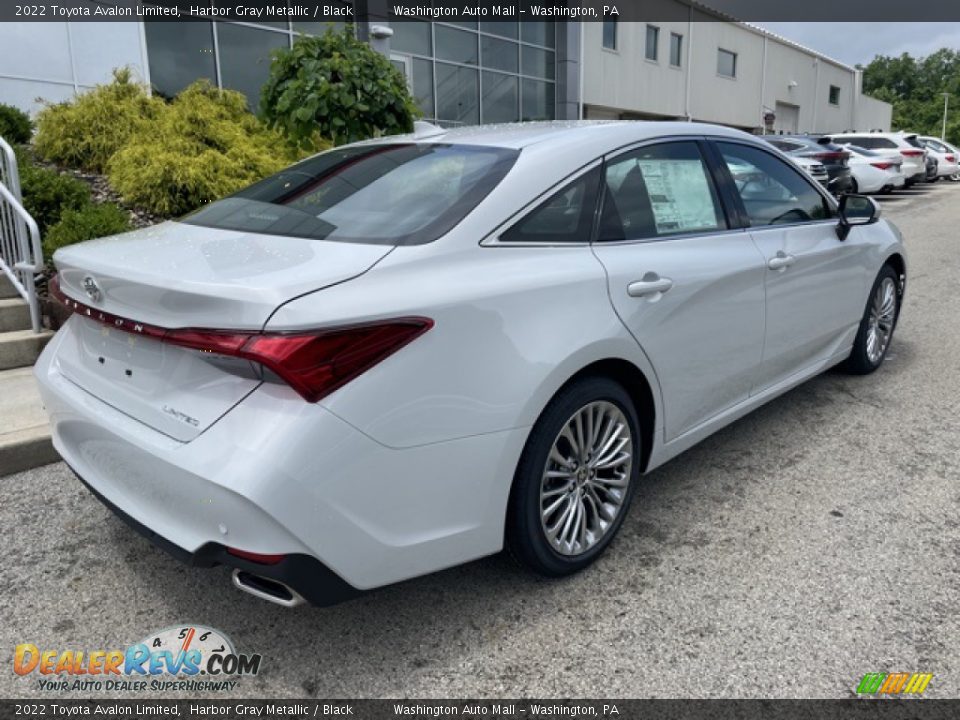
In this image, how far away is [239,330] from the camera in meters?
1.98

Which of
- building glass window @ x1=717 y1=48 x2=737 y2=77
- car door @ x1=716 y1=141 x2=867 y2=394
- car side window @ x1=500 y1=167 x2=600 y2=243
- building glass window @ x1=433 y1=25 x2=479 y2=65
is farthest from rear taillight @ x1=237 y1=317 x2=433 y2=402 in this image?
building glass window @ x1=717 y1=48 x2=737 y2=77

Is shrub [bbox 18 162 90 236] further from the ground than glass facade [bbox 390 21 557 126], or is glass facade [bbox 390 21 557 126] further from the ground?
glass facade [bbox 390 21 557 126]

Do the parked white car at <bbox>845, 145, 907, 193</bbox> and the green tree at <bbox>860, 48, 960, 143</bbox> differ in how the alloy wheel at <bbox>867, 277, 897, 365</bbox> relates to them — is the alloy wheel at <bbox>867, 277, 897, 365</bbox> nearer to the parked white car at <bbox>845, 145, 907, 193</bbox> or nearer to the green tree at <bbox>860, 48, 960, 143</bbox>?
the parked white car at <bbox>845, 145, 907, 193</bbox>

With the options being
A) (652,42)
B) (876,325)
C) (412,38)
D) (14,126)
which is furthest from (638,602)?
(652,42)

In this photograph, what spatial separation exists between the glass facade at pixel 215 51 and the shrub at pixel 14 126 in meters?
2.99

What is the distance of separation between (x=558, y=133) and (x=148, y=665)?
233 cm

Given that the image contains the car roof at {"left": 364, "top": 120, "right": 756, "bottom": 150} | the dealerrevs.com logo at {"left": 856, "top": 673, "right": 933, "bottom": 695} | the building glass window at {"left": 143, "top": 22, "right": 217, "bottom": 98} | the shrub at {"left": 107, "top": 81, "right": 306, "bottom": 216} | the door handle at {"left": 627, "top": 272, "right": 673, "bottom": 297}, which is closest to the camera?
the dealerrevs.com logo at {"left": 856, "top": 673, "right": 933, "bottom": 695}

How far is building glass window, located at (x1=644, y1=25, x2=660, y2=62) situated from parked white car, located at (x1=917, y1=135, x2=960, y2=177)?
9065 millimetres

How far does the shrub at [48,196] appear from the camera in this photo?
640 cm

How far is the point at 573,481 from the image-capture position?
8.79 ft

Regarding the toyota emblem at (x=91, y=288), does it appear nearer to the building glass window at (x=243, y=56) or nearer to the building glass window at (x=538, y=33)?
the building glass window at (x=243, y=56)

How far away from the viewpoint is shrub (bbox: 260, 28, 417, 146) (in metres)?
6.41

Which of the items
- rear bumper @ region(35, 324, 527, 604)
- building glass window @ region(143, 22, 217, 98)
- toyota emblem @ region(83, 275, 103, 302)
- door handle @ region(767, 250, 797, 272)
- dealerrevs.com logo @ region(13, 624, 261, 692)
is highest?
building glass window @ region(143, 22, 217, 98)

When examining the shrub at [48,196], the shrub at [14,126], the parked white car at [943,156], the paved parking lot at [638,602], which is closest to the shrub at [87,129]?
the shrub at [14,126]
